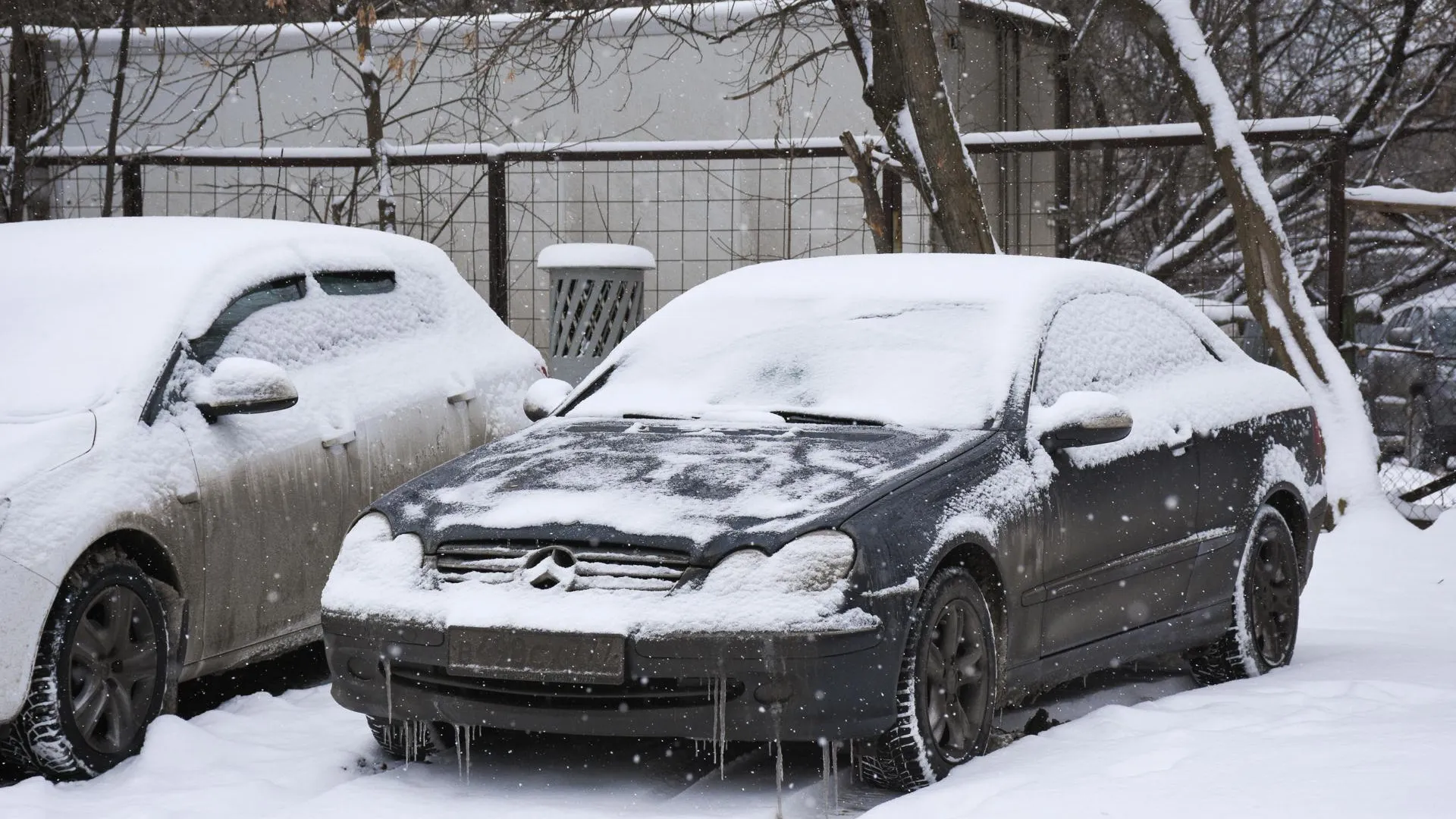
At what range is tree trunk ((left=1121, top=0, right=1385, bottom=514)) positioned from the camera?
33.7 ft

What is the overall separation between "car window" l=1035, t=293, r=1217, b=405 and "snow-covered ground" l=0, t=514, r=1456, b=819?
105 centimetres

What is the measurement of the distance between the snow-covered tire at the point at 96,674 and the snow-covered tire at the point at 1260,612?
3.61 metres

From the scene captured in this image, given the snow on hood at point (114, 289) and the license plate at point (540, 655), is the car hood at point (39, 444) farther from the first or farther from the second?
the license plate at point (540, 655)

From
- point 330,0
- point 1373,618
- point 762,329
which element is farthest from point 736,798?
point 330,0

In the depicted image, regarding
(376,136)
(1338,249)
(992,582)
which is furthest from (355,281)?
(1338,249)

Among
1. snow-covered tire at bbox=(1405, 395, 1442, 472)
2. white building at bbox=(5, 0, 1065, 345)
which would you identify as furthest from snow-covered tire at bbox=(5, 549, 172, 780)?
snow-covered tire at bbox=(1405, 395, 1442, 472)

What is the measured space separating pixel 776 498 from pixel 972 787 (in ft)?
2.88

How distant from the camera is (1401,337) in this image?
45.5 feet

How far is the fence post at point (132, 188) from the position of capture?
498 inches

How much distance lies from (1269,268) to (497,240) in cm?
488

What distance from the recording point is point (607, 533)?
4.53 metres

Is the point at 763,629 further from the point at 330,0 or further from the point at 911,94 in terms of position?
the point at 330,0

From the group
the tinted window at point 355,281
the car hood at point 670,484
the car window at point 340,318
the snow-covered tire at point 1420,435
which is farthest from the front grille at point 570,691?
the snow-covered tire at point 1420,435

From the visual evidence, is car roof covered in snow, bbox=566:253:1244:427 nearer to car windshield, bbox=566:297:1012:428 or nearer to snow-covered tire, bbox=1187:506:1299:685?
car windshield, bbox=566:297:1012:428
